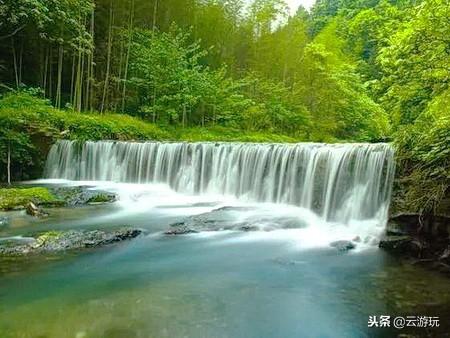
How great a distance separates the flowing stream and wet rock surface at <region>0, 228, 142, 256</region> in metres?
0.33

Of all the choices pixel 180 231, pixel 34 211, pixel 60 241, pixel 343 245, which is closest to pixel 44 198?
pixel 34 211

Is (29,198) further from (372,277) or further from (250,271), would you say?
(372,277)

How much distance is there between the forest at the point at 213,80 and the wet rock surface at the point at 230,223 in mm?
2536

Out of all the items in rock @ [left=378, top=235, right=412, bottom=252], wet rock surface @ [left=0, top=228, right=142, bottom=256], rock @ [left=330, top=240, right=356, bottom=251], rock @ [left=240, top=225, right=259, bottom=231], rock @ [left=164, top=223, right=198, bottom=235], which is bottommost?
wet rock surface @ [left=0, top=228, right=142, bottom=256]

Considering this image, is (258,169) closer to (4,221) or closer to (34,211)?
(34,211)

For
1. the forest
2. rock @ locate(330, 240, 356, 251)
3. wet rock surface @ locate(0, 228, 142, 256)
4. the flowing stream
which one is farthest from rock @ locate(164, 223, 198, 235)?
the forest

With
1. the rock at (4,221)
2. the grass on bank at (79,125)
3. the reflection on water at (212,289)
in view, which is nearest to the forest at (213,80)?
the grass on bank at (79,125)

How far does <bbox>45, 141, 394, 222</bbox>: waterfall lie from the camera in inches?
374

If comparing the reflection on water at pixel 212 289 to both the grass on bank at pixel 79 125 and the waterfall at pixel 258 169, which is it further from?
the grass on bank at pixel 79 125

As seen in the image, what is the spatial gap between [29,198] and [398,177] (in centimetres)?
858

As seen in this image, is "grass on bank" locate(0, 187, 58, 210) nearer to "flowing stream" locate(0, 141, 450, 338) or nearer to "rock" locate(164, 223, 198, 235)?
"flowing stream" locate(0, 141, 450, 338)

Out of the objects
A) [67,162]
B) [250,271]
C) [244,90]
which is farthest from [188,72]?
[250,271]

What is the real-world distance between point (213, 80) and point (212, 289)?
20.6 metres

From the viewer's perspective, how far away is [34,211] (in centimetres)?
944
